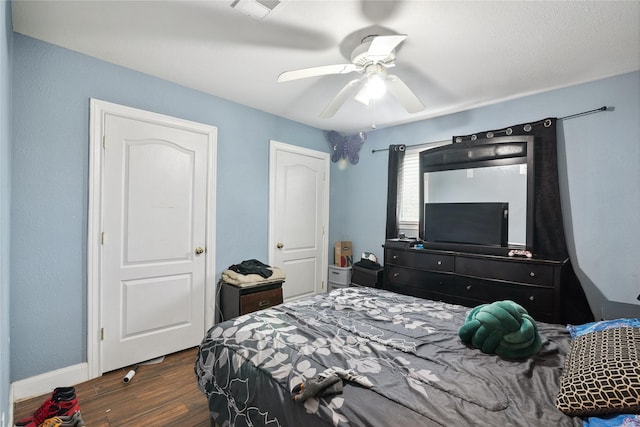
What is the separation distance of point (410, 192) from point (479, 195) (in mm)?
836

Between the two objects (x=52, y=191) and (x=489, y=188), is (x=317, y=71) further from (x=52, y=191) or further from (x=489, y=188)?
(x=489, y=188)

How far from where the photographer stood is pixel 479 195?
10.4 ft

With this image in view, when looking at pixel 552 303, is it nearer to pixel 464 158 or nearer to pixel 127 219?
pixel 464 158

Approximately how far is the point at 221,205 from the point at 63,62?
163 cm

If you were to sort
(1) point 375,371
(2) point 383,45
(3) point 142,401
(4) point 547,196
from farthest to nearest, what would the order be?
(4) point 547,196
(3) point 142,401
(2) point 383,45
(1) point 375,371

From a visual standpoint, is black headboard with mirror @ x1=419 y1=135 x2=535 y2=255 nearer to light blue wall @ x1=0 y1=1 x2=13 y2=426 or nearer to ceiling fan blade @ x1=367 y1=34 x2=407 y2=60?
ceiling fan blade @ x1=367 y1=34 x2=407 y2=60

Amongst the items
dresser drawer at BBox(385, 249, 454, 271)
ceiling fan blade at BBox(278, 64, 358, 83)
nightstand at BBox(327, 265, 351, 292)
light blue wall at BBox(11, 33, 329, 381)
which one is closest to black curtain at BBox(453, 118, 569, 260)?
dresser drawer at BBox(385, 249, 454, 271)

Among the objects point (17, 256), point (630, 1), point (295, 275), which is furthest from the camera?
point (295, 275)

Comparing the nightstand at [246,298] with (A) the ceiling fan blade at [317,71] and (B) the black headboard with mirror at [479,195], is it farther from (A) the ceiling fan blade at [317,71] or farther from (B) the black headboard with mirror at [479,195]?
(A) the ceiling fan blade at [317,71]

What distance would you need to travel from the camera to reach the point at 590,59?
2250mm

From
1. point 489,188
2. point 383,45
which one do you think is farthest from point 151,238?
point 489,188

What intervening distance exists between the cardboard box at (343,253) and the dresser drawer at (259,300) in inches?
50.5

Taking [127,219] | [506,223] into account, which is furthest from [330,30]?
[506,223]

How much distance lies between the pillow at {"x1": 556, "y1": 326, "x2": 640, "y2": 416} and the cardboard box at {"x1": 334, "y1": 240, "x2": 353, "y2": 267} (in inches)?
124
